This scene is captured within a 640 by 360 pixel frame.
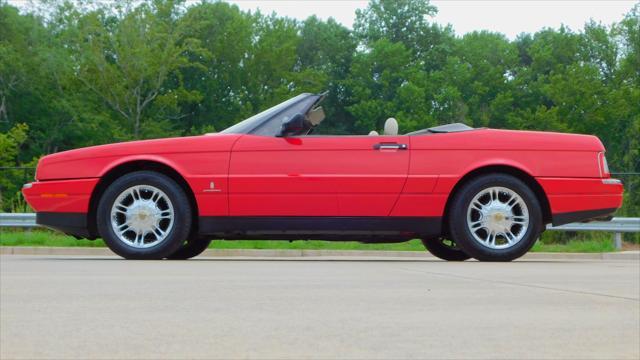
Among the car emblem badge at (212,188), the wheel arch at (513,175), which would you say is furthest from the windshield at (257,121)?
the wheel arch at (513,175)

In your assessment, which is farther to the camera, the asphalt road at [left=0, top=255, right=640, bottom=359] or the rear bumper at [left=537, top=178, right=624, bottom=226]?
the rear bumper at [left=537, top=178, right=624, bottom=226]

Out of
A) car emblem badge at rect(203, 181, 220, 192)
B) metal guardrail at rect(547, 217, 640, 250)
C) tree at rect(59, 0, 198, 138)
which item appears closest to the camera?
car emblem badge at rect(203, 181, 220, 192)

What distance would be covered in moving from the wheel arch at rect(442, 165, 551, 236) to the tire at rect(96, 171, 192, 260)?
1865 millimetres

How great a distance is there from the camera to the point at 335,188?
23.1 feet

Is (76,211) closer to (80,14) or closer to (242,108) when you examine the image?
(80,14)

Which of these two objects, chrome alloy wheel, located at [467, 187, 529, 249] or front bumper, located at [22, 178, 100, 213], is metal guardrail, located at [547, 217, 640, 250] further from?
front bumper, located at [22, 178, 100, 213]

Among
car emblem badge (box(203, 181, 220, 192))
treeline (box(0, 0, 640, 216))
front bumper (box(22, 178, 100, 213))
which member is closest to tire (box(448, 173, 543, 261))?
car emblem badge (box(203, 181, 220, 192))

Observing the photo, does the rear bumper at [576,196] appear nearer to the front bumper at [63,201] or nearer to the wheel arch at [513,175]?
the wheel arch at [513,175]

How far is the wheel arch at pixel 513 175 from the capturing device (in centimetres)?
721

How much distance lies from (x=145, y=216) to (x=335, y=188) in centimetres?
136

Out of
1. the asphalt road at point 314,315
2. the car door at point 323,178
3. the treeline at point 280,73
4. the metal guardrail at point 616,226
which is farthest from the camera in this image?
the treeline at point 280,73

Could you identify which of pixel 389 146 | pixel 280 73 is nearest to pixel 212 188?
pixel 389 146

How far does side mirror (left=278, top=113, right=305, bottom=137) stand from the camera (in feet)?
23.2

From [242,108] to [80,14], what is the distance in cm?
1315
